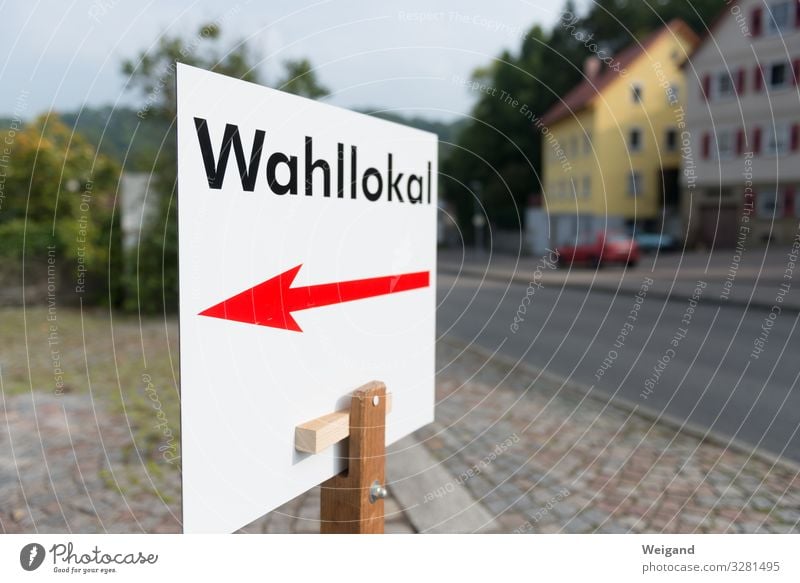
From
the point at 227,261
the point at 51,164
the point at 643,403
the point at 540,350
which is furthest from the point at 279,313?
the point at 51,164

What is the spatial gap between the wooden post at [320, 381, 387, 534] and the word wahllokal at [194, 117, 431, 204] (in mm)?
561

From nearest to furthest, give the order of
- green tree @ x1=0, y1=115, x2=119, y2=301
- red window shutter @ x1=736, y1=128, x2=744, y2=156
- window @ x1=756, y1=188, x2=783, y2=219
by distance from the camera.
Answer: green tree @ x1=0, y1=115, x2=119, y2=301 < red window shutter @ x1=736, y1=128, x2=744, y2=156 < window @ x1=756, y1=188, x2=783, y2=219

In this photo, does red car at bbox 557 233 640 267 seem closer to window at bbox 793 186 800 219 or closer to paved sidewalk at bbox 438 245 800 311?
paved sidewalk at bbox 438 245 800 311

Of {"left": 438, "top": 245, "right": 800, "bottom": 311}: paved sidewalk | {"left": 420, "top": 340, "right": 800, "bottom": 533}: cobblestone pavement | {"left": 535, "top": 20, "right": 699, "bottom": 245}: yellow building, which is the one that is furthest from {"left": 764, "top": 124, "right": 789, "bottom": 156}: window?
{"left": 420, "top": 340, "right": 800, "bottom": 533}: cobblestone pavement

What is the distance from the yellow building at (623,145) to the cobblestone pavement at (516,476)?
28242mm

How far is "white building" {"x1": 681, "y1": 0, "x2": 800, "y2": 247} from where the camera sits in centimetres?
2691

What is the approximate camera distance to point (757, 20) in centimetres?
2767

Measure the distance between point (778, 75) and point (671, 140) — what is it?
9.46 meters

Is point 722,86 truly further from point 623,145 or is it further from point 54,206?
point 54,206

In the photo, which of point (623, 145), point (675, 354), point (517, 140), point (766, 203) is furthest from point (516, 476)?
point (517, 140)

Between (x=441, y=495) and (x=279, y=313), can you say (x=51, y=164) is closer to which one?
(x=441, y=495)

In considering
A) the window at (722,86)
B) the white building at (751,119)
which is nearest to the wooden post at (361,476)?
the white building at (751,119)

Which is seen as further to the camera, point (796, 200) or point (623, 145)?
point (623, 145)

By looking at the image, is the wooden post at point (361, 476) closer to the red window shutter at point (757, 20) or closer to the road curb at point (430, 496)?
the road curb at point (430, 496)
